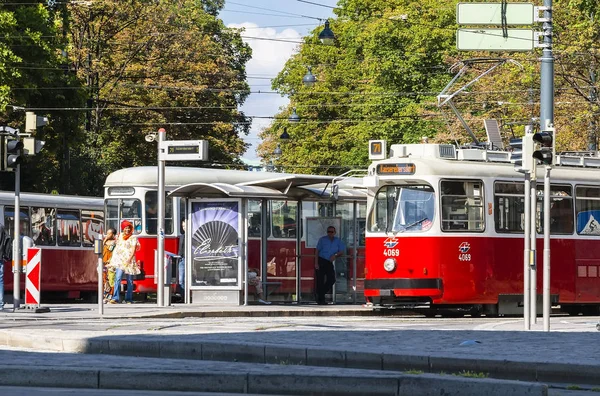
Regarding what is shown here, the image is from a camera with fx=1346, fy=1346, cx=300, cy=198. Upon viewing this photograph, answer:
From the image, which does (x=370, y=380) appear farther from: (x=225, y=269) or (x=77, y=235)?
(x=77, y=235)

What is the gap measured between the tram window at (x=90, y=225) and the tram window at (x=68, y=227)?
20 centimetres

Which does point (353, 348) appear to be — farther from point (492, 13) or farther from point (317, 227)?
point (317, 227)

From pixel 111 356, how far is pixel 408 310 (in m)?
14.0

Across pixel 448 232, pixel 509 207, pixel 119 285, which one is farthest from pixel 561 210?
pixel 119 285

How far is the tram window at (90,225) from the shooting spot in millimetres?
33969

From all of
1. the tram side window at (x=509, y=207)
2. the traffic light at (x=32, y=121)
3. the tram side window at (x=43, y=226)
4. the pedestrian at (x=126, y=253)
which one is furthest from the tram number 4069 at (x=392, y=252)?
the tram side window at (x=43, y=226)

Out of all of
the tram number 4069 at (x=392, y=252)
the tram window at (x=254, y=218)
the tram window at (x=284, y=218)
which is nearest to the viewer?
the tram number 4069 at (x=392, y=252)

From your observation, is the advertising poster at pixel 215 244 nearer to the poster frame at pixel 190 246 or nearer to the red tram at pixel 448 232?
the poster frame at pixel 190 246

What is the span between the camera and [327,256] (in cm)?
2866

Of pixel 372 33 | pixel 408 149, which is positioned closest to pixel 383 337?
pixel 408 149

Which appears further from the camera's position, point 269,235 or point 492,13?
point 269,235

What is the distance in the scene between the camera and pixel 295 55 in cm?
7956

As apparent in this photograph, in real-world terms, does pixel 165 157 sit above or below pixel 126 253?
above

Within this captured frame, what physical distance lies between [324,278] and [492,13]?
6.76m
